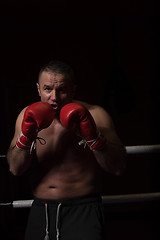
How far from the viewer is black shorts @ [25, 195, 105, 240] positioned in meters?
1.35

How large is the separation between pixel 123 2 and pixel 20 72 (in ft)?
5.19

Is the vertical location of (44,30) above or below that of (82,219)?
above

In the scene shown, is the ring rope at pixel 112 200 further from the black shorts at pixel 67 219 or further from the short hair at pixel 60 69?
the short hair at pixel 60 69

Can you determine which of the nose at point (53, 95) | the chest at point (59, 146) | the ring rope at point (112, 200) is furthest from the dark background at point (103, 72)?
the nose at point (53, 95)

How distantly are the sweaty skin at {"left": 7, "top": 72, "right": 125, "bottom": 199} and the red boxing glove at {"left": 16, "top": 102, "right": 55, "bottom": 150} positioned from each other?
6 centimetres

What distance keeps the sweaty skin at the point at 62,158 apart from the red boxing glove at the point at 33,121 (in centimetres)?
6

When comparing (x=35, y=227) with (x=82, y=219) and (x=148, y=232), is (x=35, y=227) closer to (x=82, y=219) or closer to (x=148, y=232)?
(x=82, y=219)

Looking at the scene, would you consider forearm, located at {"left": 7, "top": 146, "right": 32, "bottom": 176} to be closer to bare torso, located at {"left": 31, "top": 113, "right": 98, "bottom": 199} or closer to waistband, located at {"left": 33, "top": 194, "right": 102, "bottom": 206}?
bare torso, located at {"left": 31, "top": 113, "right": 98, "bottom": 199}

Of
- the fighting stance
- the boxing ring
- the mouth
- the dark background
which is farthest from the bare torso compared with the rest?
the dark background

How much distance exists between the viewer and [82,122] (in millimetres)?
1293

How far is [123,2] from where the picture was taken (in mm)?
2166

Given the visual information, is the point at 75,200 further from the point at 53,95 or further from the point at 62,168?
the point at 53,95

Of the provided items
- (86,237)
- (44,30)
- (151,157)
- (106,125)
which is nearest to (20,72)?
(44,30)

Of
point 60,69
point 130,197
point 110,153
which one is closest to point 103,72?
point 130,197
